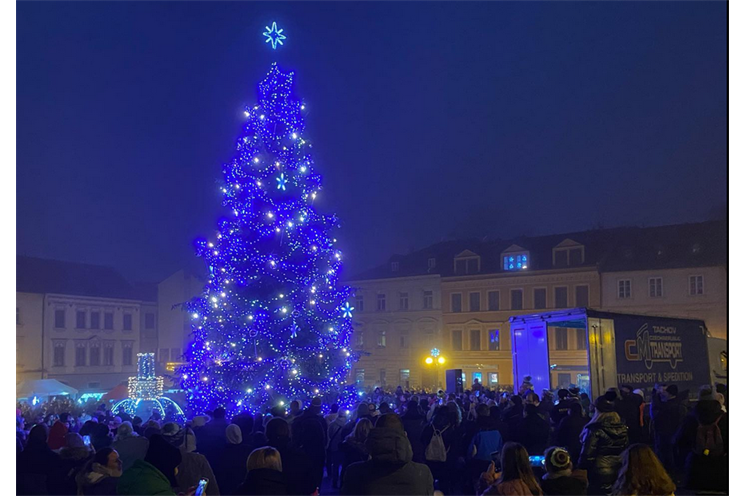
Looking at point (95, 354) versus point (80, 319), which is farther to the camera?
point (95, 354)

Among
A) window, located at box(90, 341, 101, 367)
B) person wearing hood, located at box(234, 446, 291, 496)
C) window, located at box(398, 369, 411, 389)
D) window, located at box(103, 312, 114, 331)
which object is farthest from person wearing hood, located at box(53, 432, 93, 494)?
window, located at box(103, 312, 114, 331)

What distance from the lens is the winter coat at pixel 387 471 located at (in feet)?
18.3

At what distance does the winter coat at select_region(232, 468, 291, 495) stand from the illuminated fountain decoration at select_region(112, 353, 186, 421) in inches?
611

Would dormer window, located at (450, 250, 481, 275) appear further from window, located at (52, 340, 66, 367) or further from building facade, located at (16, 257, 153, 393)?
window, located at (52, 340, 66, 367)

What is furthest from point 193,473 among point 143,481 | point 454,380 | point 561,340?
point 561,340

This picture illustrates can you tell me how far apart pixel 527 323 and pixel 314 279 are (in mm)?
6233

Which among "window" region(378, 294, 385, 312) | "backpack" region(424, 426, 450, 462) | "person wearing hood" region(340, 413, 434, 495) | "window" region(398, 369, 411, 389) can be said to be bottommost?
"window" region(398, 369, 411, 389)

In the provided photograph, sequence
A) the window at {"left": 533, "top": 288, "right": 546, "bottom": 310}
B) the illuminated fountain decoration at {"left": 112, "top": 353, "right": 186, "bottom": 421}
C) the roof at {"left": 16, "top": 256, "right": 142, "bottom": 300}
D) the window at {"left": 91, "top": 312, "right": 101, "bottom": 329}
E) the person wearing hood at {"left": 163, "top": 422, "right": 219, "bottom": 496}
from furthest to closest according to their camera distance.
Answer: the window at {"left": 91, "top": 312, "right": 101, "bottom": 329}, the roof at {"left": 16, "top": 256, "right": 142, "bottom": 300}, the window at {"left": 533, "top": 288, "right": 546, "bottom": 310}, the illuminated fountain decoration at {"left": 112, "top": 353, "right": 186, "bottom": 421}, the person wearing hood at {"left": 163, "top": 422, "right": 219, "bottom": 496}

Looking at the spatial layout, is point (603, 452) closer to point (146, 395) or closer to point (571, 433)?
point (571, 433)

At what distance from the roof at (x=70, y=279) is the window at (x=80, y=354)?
12.8 feet

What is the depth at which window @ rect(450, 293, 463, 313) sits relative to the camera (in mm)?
55781

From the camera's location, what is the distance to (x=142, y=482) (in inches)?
232

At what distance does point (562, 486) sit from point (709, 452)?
406 cm

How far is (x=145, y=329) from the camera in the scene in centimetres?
6138
